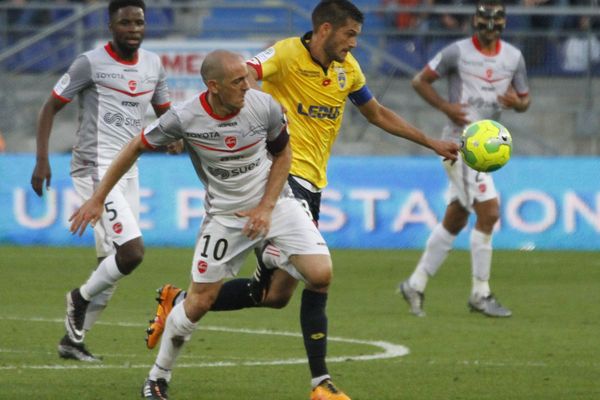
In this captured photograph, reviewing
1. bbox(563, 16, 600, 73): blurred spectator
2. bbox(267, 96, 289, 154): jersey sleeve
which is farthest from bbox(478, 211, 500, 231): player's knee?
bbox(563, 16, 600, 73): blurred spectator

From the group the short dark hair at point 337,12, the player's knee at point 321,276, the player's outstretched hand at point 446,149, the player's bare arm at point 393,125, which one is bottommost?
the player's knee at point 321,276

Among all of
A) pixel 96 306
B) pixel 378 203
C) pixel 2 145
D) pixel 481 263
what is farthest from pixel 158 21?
pixel 96 306

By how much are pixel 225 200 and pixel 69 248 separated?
11521 mm

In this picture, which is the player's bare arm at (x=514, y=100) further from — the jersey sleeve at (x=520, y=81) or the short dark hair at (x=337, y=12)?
the short dark hair at (x=337, y=12)

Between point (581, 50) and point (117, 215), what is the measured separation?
45.8ft

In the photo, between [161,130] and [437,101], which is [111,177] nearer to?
[161,130]

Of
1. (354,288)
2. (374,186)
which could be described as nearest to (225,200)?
(354,288)

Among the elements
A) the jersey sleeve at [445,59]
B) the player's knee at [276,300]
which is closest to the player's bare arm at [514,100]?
the jersey sleeve at [445,59]

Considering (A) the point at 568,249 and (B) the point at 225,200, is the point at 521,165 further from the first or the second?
(B) the point at 225,200

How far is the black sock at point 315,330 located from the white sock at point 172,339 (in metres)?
0.62

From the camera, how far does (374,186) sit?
760 inches

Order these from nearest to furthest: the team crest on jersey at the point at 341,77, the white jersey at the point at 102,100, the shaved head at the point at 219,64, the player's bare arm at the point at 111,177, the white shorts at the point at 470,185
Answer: the shaved head at the point at 219,64 < the player's bare arm at the point at 111,177 < the team crest on jersey at the point at 341,77 < the white jersey at the point at 102,100 < the white shorts at the point at 470,185

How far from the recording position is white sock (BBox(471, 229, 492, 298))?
12766mm

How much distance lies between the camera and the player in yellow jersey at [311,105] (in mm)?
8875
